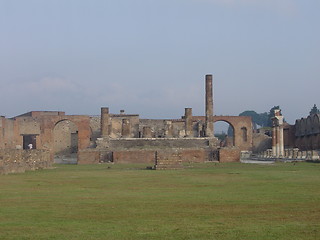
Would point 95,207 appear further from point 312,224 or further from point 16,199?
point 312,224

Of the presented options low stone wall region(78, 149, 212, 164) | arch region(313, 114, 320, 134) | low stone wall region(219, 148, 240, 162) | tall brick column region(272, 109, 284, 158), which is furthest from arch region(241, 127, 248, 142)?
low stone wall region(219, 148, 240, 162)

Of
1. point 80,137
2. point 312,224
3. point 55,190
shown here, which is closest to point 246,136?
point 80,137

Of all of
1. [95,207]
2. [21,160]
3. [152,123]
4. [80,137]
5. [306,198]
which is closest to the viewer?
[95,207]

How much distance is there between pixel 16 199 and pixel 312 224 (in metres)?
6.48

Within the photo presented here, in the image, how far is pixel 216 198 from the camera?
1335 cm

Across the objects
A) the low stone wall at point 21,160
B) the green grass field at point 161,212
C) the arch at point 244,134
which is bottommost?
the green grass field at point 161,212

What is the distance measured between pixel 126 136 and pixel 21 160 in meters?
24.9

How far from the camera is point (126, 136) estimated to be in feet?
182

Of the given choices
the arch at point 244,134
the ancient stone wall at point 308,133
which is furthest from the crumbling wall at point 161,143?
the arch at point 244,134

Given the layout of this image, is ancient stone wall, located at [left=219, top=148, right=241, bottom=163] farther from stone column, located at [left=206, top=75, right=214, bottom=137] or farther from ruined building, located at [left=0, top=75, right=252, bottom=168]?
stone column, located at [left=206, top=75, right=214, bottom=137]

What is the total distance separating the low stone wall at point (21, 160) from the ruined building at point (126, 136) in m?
5.94

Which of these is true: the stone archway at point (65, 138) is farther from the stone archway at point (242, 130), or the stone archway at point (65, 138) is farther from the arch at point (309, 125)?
the arch at point (309, 125)

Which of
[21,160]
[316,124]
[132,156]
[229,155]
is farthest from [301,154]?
[21,160]

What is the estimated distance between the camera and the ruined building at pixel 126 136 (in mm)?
43188
